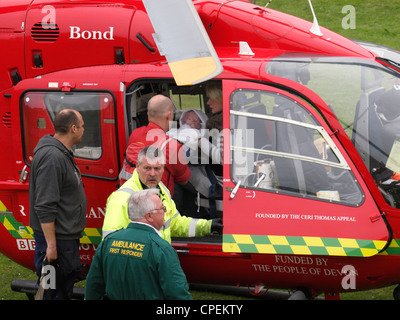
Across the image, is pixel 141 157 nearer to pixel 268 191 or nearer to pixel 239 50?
pixel 268 191

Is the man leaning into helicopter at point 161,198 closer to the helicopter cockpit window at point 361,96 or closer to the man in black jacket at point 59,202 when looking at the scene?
the man in black jacket at point 59,202

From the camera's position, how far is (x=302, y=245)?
4.86 m

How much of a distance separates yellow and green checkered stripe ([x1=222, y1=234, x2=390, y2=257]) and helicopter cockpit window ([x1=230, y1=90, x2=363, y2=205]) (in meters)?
0.31

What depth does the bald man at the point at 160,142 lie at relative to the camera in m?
5.16

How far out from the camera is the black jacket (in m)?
4.78

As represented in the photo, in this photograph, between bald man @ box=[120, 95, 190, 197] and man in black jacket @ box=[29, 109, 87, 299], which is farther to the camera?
bald man @ box=[120, 95, 190, 197]

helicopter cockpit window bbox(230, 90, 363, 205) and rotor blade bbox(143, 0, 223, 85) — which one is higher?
rotor blade bbox(143, 0, 223, 85)

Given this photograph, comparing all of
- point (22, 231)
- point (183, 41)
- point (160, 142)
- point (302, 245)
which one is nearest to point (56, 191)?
point (160, 142)

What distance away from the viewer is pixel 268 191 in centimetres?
493

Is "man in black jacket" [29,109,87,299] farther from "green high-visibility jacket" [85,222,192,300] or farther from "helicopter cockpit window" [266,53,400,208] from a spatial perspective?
"helicopter cockpit window" [266,53,400,208]

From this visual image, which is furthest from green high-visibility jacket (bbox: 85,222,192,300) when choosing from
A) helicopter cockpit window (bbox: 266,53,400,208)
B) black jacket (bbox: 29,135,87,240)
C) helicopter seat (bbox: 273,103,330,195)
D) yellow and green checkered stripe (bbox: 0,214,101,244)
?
helicopter cockpit window (bbox: 266,53,400,208)

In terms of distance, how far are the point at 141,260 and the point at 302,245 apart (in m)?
1.47

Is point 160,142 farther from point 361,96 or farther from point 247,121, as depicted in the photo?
point 361,96

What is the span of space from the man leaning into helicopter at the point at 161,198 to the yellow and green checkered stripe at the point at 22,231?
857 millimetres
